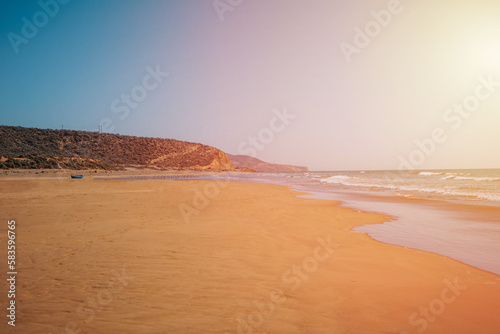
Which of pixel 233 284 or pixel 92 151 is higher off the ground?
pixel 92 151

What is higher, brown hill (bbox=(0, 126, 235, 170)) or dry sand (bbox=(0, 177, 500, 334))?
brown hill (bbox=(0, 126, 235, 170))

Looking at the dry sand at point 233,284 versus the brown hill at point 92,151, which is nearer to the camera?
the dry sand at point 233,284

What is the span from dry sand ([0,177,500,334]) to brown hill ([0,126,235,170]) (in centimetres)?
4429

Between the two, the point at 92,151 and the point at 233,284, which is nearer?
the point at 233,284

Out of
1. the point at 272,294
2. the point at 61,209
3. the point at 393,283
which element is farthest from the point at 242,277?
the point at 61,209

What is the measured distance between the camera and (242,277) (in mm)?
4578

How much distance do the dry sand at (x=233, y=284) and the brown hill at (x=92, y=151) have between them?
145 ft

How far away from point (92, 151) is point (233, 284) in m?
83.9

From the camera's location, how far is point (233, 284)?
14.1ft

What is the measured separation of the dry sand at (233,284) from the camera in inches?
128

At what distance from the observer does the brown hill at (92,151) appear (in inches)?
1888

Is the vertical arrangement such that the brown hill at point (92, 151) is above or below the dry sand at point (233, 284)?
above

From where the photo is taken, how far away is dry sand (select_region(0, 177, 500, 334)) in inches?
128

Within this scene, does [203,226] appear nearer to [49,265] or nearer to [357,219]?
[49,265]
